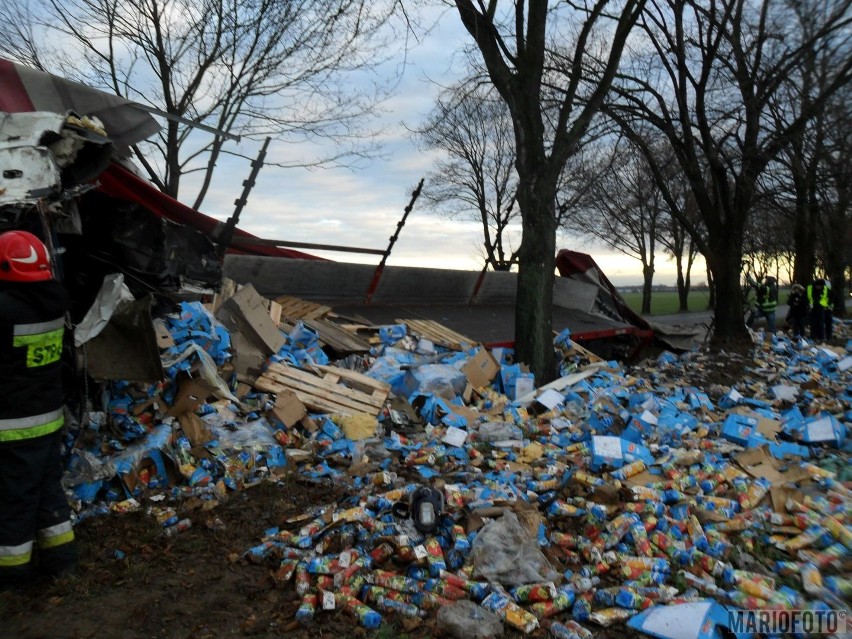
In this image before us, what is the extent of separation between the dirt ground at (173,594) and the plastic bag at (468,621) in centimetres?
6

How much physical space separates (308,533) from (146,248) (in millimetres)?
Result: 2928

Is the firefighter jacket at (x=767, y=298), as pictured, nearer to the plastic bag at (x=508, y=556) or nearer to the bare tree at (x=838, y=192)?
the bare tree at (x=838, y=192)

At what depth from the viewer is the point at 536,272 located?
935 cm

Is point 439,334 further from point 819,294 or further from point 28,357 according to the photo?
point 819,294

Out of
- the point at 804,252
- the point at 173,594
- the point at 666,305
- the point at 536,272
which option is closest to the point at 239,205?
the point at 536,272

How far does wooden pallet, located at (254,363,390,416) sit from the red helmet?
11.0 feet

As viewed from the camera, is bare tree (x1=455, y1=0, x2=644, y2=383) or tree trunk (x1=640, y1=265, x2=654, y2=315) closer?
bare tree (x1=455, y1=0, x2=644, y2=383)

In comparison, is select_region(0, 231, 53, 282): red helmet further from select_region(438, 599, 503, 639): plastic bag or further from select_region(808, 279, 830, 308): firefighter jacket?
select_region(808, 279, 830, 308): firefighter jacket

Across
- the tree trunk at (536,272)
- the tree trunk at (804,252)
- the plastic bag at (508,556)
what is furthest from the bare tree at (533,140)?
the tree trunk at (804,252)

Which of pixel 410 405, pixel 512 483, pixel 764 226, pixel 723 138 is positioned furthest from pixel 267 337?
pixel 764 226

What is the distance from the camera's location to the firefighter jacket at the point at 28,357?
10.9ft

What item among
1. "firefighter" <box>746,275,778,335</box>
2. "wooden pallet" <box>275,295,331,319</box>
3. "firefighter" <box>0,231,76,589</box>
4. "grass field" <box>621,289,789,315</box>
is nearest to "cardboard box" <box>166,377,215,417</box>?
"firefighter" <box>0,231,76,589</box>

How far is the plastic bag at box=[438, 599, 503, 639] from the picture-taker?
3129mm

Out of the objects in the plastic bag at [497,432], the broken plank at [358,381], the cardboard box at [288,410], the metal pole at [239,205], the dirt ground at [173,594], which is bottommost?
the dirt ground at [173,594]
